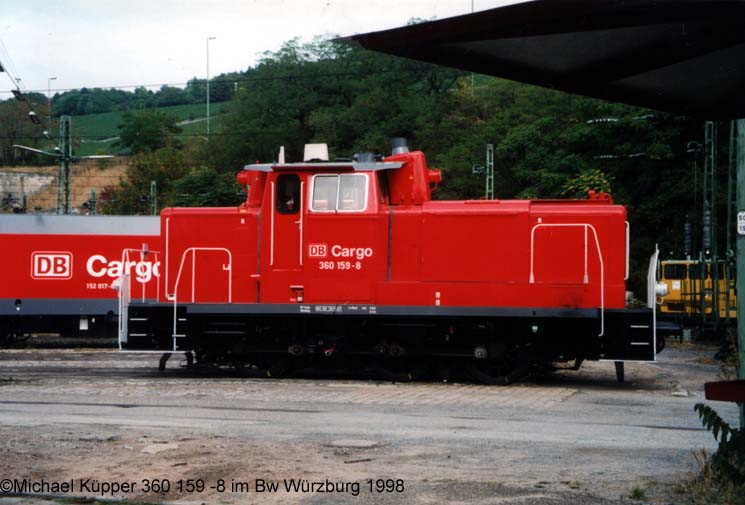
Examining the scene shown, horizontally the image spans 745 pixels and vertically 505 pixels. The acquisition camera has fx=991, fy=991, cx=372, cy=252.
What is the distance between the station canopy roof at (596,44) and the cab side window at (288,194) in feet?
37.6

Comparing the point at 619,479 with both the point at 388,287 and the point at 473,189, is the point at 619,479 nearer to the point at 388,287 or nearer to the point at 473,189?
the point at 388,287

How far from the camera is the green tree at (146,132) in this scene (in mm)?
87312

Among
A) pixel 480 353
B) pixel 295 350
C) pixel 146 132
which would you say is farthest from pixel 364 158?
pixel 146 132

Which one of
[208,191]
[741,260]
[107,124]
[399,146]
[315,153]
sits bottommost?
[741,260]

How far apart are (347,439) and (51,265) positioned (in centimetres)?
1931

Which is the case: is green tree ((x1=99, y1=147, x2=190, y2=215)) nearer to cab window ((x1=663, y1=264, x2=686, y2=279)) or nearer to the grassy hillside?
the grassy hillside

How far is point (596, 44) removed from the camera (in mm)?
4586

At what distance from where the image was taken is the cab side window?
663 inches

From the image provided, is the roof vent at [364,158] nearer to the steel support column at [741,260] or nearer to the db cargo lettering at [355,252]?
the db cargo lettering at [355,252]

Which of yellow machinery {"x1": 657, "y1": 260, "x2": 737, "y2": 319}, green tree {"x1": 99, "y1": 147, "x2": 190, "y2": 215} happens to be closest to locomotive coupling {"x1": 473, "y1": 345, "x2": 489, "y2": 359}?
yellow machinery {"x1": 657, "y1": 260, "x2": 737, "y2": 319}

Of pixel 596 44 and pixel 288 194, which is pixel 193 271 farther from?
pixel 596 44

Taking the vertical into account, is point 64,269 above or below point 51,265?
below

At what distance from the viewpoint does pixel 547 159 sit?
151 feet

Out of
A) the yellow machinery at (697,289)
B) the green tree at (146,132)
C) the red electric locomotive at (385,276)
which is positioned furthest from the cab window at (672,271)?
the green tree at (146,132)
